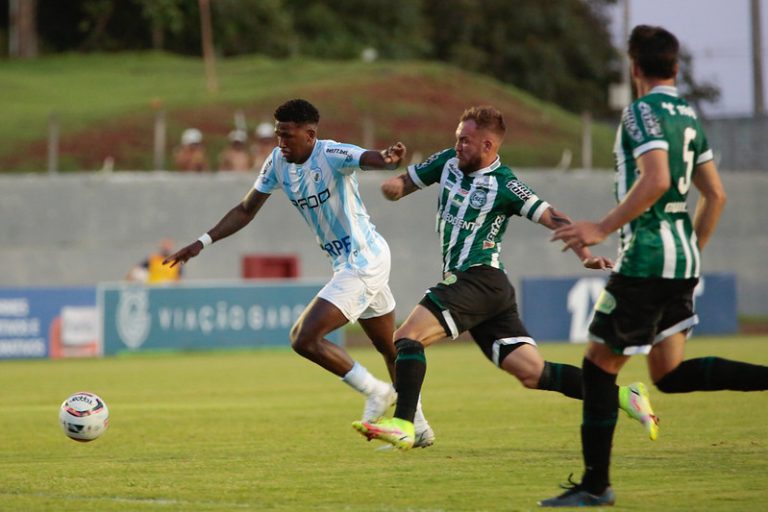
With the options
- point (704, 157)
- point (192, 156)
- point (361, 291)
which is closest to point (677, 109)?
point (704, 157)

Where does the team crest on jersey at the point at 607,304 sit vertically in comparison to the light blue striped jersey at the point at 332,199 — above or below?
below

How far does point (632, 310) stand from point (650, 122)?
961 millimetres

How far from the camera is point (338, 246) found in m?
11.0

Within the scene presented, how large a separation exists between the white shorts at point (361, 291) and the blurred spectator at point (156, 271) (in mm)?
16558

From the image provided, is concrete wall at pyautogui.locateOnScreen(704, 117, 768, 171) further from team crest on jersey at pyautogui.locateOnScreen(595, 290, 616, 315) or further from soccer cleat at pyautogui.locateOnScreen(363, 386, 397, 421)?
team crest on jersey at pyautogui.locateOnScreen(595, 290, 616, 315)

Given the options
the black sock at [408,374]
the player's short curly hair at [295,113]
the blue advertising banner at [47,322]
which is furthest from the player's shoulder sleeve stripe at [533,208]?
the blue advertising banner at [47,322]

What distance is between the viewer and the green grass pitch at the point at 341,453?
Result: 8.12 meters

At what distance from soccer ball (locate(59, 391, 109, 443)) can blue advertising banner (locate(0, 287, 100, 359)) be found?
1423 cm

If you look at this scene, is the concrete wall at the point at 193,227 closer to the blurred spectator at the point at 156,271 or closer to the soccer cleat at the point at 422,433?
the blurred spectator at the point at 156,271

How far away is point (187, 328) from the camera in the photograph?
84.6 ft

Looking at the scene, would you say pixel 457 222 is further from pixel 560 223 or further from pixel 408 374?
pixel 408 374

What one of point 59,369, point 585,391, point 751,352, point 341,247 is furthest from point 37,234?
point 585,391

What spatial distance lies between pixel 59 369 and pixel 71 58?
39.0 m

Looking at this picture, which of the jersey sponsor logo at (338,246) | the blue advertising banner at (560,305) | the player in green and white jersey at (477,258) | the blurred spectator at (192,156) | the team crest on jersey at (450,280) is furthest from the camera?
the blurred spectator at (192,156)
